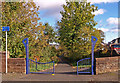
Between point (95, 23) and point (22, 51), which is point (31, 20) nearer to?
point (22, 51)

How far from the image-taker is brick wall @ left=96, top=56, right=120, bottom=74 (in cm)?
1149

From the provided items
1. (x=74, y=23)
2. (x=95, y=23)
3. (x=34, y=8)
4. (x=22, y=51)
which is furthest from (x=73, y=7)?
(x=22, y=51)

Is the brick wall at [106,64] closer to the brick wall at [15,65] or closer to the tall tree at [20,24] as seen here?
the brick wall at [15,65]

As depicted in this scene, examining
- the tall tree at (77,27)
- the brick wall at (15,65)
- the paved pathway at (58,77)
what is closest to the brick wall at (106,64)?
the paved pathway at (58,77)

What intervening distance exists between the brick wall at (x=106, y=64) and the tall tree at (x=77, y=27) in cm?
962

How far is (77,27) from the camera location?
24344 mm

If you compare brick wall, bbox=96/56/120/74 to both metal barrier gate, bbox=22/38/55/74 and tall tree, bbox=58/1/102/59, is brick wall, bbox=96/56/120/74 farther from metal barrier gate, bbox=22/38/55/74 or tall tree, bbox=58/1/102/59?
tall tree, bbox=58/1/102/59

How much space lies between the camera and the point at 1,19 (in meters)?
14.4

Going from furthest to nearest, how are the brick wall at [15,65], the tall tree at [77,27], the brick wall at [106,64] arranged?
the tall tree at [77,27]
the brick wall at [15,65]
the brick wall at [106,64]

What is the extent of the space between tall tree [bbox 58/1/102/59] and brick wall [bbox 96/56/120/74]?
962cm

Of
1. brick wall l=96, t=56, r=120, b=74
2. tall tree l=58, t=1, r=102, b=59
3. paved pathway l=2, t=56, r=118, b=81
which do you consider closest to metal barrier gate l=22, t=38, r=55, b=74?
paved pathway l=2, t=56, r=118, b=81

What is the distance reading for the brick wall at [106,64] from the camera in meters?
11.5

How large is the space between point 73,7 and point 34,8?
9.13m

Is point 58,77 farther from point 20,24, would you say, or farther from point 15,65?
point 20,24
